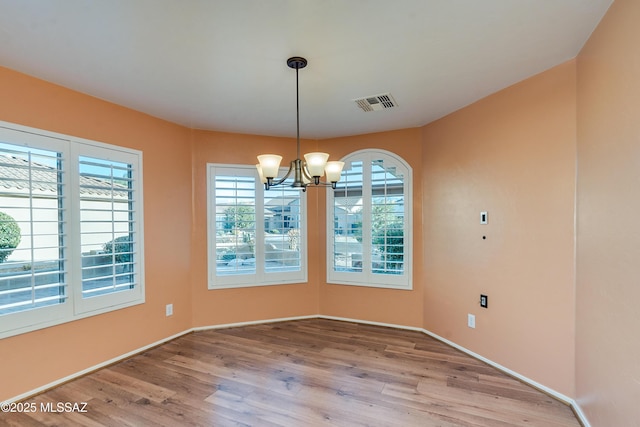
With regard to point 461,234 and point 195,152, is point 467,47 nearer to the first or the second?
point 461,234

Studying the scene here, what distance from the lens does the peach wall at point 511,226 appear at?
2.39 meters

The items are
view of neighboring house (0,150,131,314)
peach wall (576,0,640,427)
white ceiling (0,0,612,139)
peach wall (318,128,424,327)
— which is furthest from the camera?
peach wall (318,128,424,327)

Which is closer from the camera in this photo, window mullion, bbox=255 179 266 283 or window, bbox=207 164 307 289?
window, bbox=207 164 307 289

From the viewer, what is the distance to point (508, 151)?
2.81m

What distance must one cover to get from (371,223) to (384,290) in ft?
2.91

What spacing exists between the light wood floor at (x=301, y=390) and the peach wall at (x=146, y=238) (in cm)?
21

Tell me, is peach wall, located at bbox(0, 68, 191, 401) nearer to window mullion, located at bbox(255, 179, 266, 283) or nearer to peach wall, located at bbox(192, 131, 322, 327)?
peach wall, located at bbox(192, 131, 322, 327)

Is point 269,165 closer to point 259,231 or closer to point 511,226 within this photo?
point 259,231


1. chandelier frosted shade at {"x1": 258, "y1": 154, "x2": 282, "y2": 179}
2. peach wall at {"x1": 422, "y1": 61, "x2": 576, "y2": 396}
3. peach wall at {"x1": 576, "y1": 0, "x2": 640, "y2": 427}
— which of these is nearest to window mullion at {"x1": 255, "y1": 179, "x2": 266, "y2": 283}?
chandelier frosted shade at {"x1": 258, "y1": 154, "x2": 282, "y2": 179}

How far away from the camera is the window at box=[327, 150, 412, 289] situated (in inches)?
157

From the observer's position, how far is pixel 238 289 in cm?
416

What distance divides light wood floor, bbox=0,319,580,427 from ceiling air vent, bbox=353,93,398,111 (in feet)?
8.33

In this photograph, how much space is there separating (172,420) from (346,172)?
3.18 m

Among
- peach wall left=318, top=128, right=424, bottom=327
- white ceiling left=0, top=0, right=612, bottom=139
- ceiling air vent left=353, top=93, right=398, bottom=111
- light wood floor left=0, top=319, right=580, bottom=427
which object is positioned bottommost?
light wood floor left=0, top=319, right=580, bottom=427
